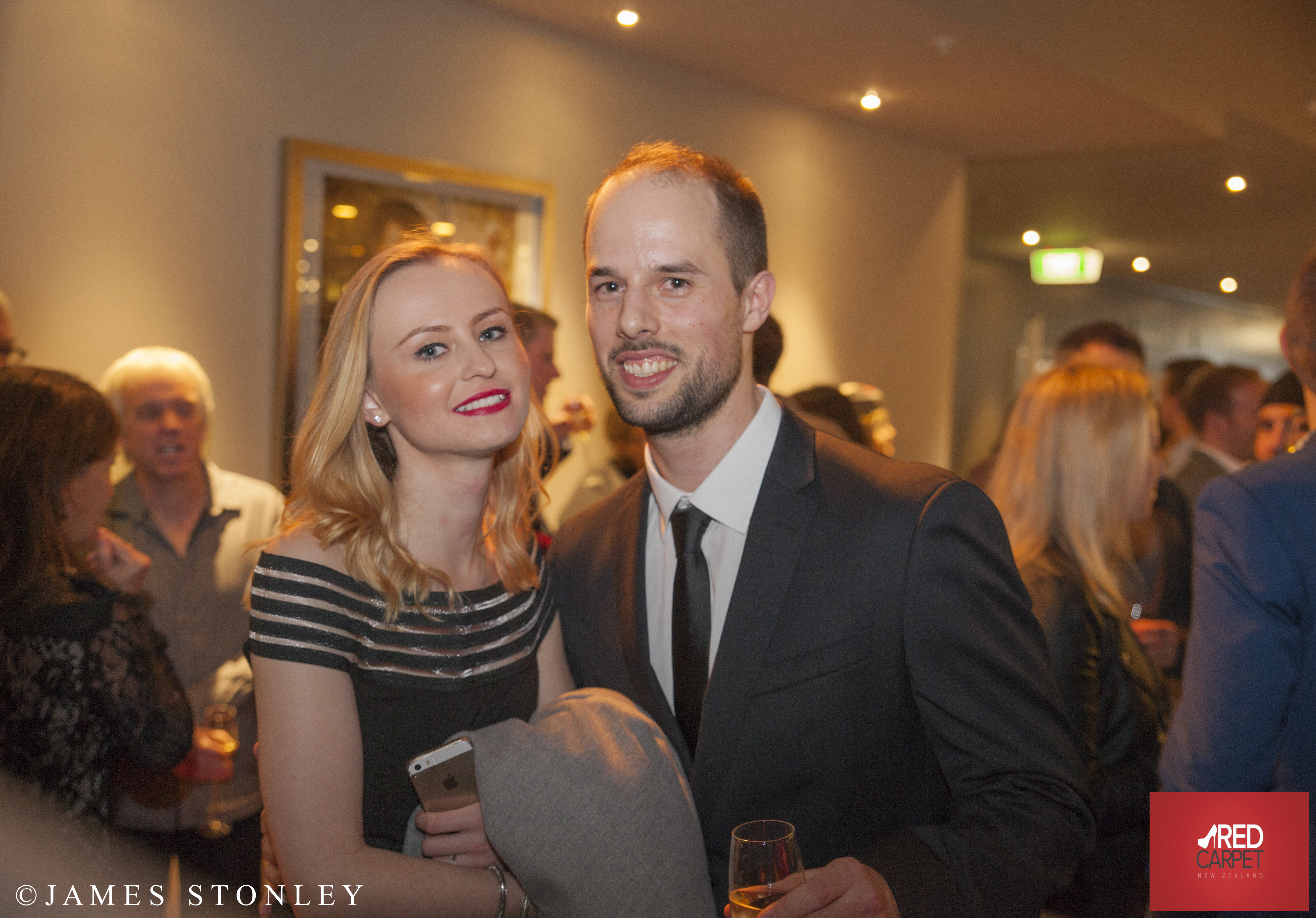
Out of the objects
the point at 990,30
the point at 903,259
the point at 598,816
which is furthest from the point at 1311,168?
the point at 598,816

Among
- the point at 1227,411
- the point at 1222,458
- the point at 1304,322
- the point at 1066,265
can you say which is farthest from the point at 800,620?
the point at 1066,265

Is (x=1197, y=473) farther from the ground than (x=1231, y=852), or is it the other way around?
(x=1197, y=473)

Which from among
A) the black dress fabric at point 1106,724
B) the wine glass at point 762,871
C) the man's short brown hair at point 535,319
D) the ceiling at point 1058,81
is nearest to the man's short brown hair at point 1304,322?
the black dress fabric at point 1106,724

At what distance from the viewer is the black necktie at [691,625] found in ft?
5.69

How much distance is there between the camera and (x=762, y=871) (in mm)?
1331

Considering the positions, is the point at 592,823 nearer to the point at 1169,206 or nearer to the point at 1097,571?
the point at 1097,571

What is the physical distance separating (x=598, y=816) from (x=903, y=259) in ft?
19.4

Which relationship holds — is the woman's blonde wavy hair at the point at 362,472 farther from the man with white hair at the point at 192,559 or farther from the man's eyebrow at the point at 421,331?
the man with white hair at the point at 192,559

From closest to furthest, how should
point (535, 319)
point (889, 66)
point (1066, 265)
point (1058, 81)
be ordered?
point (535, 319) → point (889, 66) → point (1058, 81) → point (1066, 265)

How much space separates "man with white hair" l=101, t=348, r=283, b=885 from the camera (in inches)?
115

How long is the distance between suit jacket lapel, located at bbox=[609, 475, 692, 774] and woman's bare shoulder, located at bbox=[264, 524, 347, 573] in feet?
1.58

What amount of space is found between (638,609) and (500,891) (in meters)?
0.50

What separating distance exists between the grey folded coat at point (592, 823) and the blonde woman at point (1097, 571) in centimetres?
96

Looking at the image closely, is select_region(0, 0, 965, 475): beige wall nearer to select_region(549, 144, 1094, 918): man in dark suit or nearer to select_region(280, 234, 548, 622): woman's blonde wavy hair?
select_region(280, 234, 548, 622): woman's blonde wavy hair
